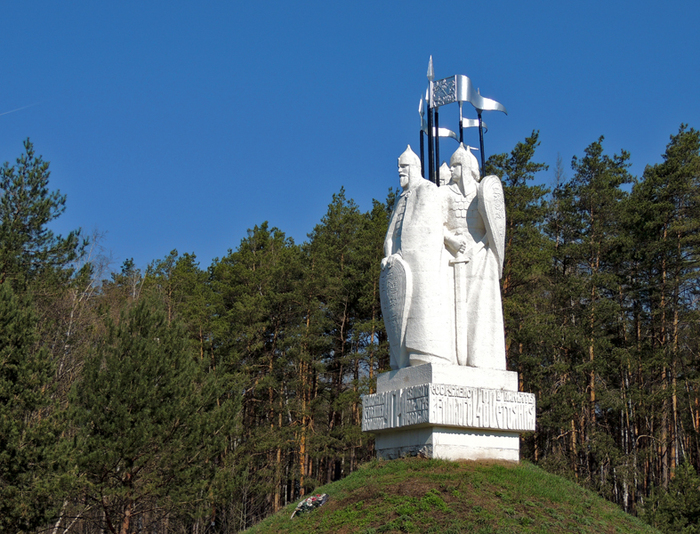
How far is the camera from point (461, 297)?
985 cm

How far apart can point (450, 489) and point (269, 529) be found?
7.96ft

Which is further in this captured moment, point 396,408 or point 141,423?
point 141,423

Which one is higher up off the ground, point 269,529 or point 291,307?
point 291,307

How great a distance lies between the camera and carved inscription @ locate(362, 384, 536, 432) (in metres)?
8.75

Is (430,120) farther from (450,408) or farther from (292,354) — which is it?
(292,354)

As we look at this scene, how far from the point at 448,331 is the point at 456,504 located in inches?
99.6

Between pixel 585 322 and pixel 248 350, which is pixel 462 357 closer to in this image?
pixel 585 322

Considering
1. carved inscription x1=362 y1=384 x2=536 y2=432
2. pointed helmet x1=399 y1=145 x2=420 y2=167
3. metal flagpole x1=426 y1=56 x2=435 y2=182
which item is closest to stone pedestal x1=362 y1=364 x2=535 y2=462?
carved inscription x1=362 y1=384 x2=536 y2=432

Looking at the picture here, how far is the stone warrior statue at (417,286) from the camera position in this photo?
9.40 meters

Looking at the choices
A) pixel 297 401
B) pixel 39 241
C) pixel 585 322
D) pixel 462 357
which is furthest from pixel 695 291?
pixel 39 241

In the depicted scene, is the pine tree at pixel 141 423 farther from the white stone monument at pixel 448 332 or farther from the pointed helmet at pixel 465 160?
the pointed helmet at pixel 465 160

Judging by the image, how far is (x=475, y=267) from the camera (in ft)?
32.7

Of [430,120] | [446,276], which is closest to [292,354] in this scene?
[430,120]

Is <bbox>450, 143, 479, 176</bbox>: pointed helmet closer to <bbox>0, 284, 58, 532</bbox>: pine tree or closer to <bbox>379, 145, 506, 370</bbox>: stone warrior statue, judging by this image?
<bbox>379, 145, 506, 370</bbox>: stone warrior statue
